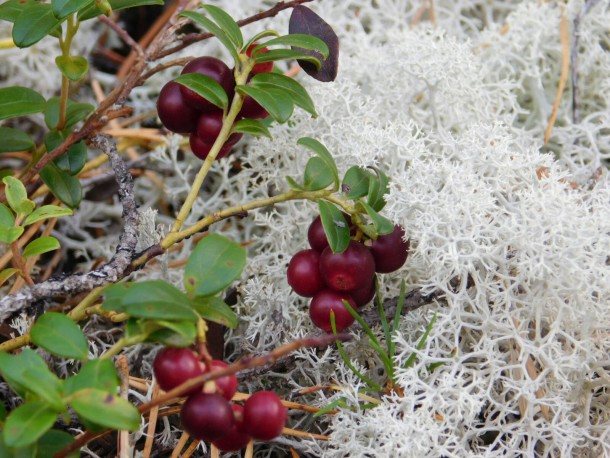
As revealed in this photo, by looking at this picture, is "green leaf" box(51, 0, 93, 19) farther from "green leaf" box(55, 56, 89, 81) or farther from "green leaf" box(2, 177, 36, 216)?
"green leaf" box(2, 177, 36, 216)

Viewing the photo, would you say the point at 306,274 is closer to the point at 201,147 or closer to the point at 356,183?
the point at 356,183

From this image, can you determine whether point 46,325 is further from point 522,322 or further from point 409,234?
point 522,322

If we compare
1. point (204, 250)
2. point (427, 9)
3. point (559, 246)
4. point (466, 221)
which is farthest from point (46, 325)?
point (427, 9)

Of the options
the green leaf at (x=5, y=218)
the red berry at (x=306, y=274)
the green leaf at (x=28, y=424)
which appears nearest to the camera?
the green leaf at (x=28, y=424)

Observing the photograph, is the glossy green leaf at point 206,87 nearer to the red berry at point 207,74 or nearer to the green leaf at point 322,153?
the red berry at point 207,74

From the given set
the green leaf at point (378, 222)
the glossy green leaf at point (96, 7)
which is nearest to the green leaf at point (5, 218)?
the glossy green leaf at point (96, 7)

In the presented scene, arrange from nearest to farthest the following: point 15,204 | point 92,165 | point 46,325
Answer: point 46,325 → point 15,204 → point 92,165

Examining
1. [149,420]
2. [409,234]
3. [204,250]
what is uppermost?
[204,250]
